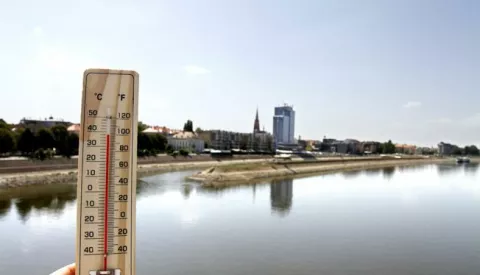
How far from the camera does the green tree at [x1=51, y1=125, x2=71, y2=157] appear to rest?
Answer: 133 feet

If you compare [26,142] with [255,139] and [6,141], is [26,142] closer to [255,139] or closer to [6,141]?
[6,141]

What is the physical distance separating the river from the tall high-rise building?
433 feet

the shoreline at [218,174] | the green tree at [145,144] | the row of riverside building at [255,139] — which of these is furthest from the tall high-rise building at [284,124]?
the green tree at [145,144]

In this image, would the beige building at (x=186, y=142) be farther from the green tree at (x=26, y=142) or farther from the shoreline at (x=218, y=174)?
the green tree at (x=26, y=142)

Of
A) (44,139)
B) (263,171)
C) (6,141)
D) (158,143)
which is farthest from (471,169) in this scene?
(6,141)

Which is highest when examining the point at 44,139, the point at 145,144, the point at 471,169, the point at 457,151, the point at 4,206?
the point at 44,139

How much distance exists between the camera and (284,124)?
6467 inches

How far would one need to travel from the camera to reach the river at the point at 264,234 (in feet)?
42.0

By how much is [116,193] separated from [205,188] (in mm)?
32390

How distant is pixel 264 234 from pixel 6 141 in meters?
30.1

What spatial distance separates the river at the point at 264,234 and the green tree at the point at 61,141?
11594 mm

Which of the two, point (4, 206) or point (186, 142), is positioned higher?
point (186, 142)

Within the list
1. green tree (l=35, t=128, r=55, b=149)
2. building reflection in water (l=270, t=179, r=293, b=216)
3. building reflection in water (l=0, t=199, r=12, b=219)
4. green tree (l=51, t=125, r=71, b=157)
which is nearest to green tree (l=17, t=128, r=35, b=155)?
green tree (l=35, t=128, r=55, b=149)

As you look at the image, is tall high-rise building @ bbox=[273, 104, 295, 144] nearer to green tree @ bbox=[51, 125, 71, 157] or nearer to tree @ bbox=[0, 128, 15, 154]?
green tree @ bbox=[51, 125, 71, 157]
